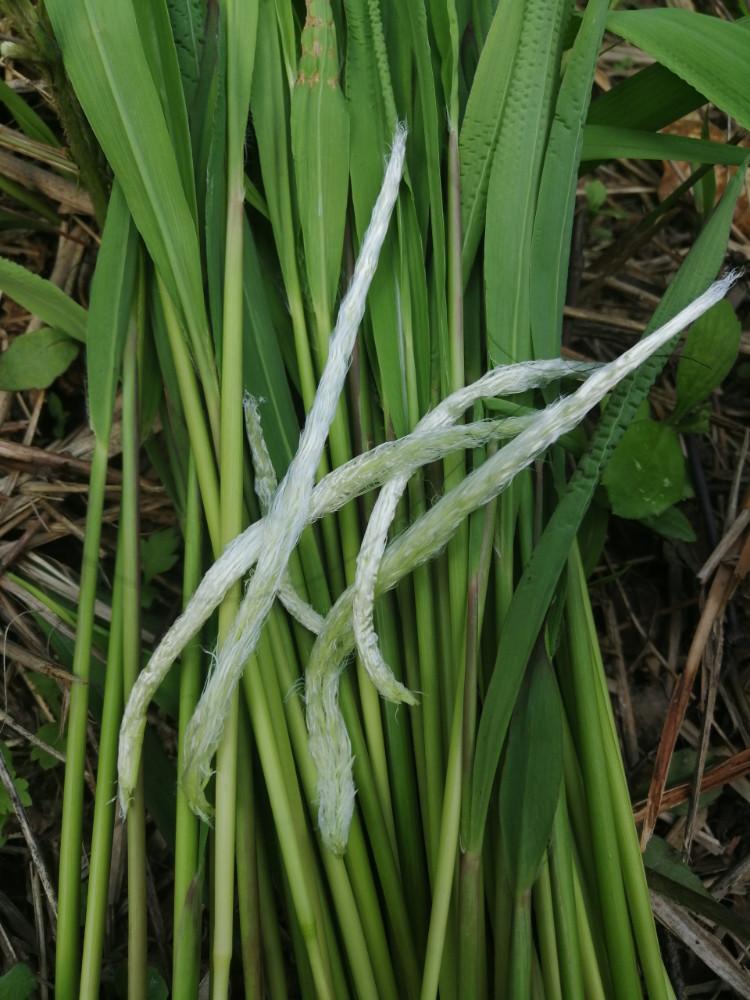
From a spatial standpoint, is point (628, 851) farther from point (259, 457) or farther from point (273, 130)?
point (273, 130)

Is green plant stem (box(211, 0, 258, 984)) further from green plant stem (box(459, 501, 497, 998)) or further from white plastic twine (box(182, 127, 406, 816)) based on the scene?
green plant stem (box(459, 501, 497, 998))

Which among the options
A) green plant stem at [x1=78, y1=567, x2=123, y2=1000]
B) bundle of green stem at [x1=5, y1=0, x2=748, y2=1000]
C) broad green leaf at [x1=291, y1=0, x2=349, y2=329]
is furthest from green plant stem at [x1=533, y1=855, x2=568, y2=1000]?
broad green leaf at [x1=291, y1=0, x2=349, y2=329]

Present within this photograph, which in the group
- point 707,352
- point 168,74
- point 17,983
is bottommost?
point 17,983

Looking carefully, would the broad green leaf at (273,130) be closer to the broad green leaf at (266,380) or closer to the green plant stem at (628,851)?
the broad green leaf at (266,380)

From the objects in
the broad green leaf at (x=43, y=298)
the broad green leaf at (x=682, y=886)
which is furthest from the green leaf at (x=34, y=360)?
the broad green leaf at (x=682, y=886)

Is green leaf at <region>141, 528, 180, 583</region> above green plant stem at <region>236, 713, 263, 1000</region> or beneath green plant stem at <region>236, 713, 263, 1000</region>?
above

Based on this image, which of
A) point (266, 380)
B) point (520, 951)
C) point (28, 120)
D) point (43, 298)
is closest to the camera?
point (520, 951)

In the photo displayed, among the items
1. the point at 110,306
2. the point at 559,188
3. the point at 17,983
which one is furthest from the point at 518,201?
the point at 17,983
